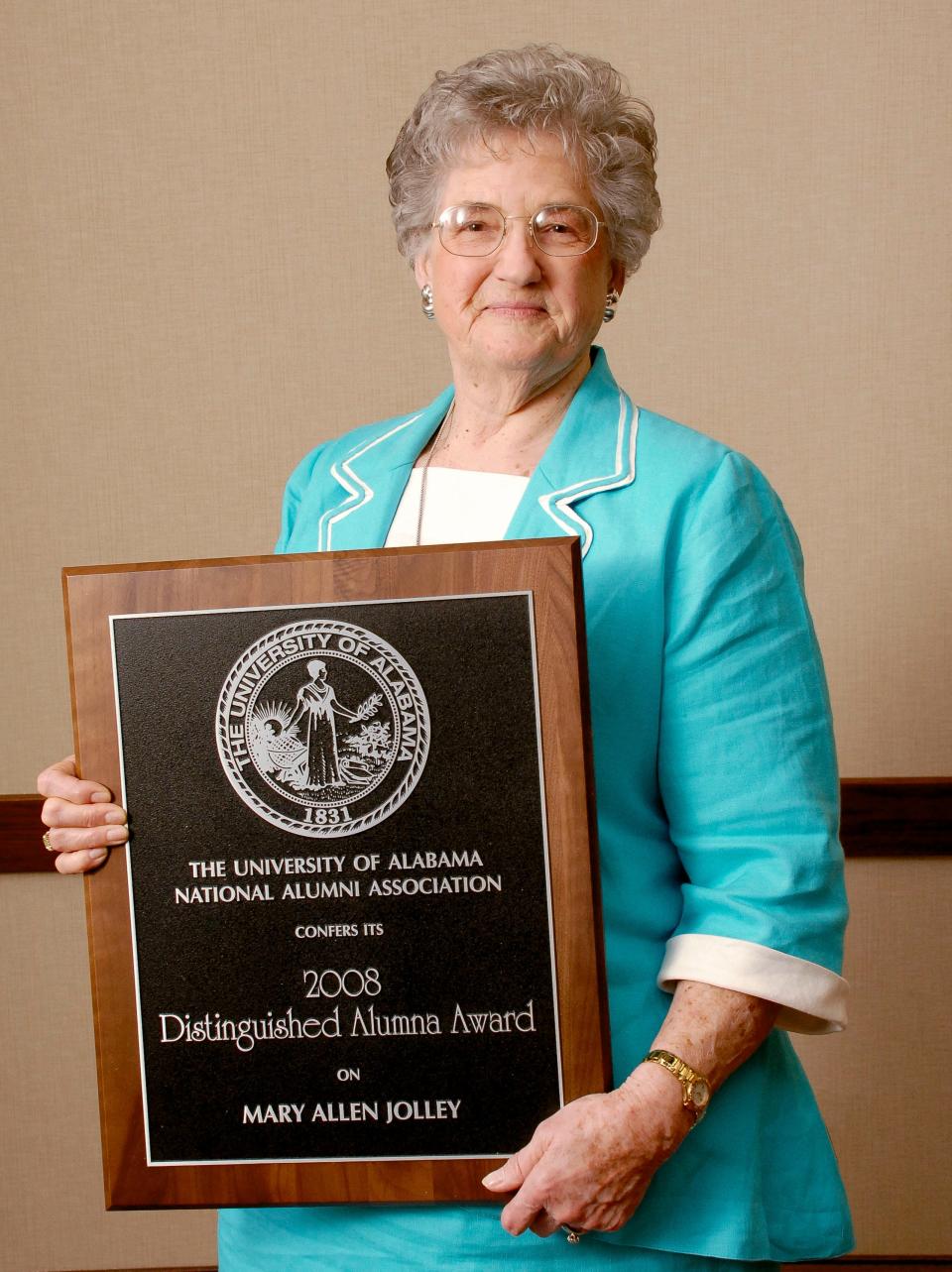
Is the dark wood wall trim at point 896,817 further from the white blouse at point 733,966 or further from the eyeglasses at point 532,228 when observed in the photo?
the eyeglasses at point 532,228

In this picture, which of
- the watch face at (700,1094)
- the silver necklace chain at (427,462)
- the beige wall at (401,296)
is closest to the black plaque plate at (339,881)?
the watch face at (700,1094)

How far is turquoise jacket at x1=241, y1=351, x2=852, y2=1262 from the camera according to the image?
3.55 ft

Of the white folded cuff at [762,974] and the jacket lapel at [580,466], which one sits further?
the jacket lapel at [580,466]

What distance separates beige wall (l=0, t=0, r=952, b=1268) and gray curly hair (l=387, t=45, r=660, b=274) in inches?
37.4

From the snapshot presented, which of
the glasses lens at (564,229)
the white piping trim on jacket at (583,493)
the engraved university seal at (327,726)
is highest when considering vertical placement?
the glasses lens at (564,229)

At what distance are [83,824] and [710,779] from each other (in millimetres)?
517

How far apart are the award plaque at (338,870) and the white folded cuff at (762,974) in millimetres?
98

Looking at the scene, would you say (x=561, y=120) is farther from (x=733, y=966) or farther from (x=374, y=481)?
(x=733, y=966)

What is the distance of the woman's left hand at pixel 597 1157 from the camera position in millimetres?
1003

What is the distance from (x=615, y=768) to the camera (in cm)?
114

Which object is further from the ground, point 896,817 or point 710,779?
point 710,779

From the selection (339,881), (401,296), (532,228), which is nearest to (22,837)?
(401,296)

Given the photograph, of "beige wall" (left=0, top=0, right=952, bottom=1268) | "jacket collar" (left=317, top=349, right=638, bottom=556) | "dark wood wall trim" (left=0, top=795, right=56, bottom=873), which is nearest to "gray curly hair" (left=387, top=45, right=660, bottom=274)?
"jacket collar" (left=317, top=349, right=638, bottom=556)

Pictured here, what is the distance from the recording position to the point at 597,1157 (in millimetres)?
1002
